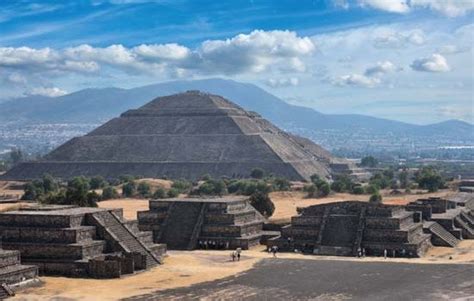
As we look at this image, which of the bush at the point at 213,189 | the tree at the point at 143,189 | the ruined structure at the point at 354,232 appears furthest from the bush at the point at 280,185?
the ruined structure at the point at 354,232

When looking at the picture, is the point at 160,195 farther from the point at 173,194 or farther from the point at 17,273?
the point at 17,273

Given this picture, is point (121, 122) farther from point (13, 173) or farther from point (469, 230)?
point (469, 230)

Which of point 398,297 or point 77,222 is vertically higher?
point 77,222

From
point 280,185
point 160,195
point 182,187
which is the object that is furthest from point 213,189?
point 280,185

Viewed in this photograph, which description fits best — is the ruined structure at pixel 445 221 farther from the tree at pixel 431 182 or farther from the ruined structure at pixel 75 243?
the tree at pixel 431 182

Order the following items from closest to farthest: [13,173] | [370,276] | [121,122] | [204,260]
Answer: [370,276], [204,260], [13,173], [121,122]

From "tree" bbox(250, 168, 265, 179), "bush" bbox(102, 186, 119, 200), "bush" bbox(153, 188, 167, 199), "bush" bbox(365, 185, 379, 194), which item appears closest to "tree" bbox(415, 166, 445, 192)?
"bush" bbox(365, 185, 379, 194)

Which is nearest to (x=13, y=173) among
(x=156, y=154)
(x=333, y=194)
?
(x=156, y=154)
